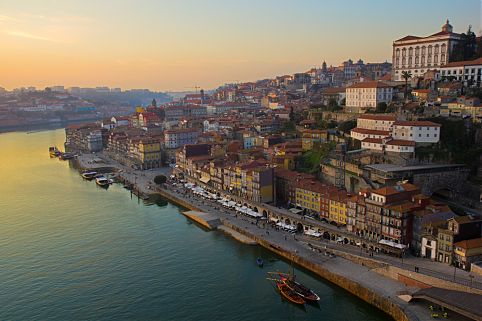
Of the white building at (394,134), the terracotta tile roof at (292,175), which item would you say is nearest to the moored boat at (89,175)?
the terracotta tile roof at (292,175)

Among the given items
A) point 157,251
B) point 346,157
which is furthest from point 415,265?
point 157,251

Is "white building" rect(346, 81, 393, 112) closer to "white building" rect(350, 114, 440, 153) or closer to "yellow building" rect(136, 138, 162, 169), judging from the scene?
"white building" rect(350, 114, 440, 153)

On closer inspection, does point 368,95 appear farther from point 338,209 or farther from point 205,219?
point 205,219

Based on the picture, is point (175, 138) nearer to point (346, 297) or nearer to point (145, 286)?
point (145, 286)

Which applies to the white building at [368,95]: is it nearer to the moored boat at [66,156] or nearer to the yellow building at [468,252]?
the yellow building at [468,252]

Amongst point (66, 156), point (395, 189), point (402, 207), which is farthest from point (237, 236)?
point (66, 156)
